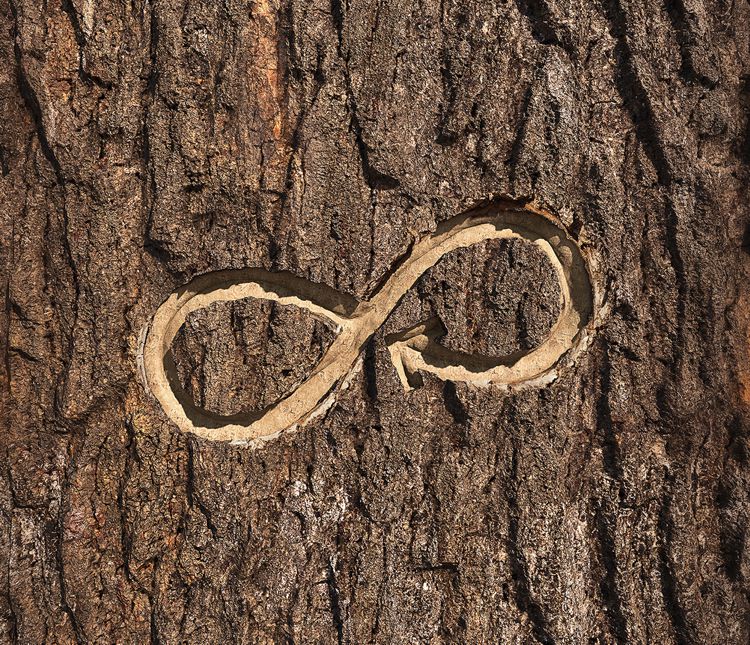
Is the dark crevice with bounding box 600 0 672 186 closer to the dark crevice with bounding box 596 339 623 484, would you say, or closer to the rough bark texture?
the rough bark texture

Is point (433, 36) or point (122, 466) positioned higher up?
point (433, 36)

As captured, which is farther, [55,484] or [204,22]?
[55,484]

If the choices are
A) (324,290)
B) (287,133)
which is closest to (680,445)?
(324,290)

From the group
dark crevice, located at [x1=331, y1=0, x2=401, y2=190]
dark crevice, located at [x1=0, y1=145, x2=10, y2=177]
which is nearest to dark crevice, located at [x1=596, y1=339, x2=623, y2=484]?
dark crevice, located at [x1=331, y1=0, x2=401, y2=190]

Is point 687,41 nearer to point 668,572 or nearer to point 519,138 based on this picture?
point 519,138

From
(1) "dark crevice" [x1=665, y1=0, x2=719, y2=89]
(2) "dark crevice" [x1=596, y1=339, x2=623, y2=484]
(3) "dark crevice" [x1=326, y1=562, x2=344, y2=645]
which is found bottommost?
(3) "dark crevice" [x1=326, y1=562, x2=344, y2=645]

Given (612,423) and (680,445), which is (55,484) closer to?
(612,423)
